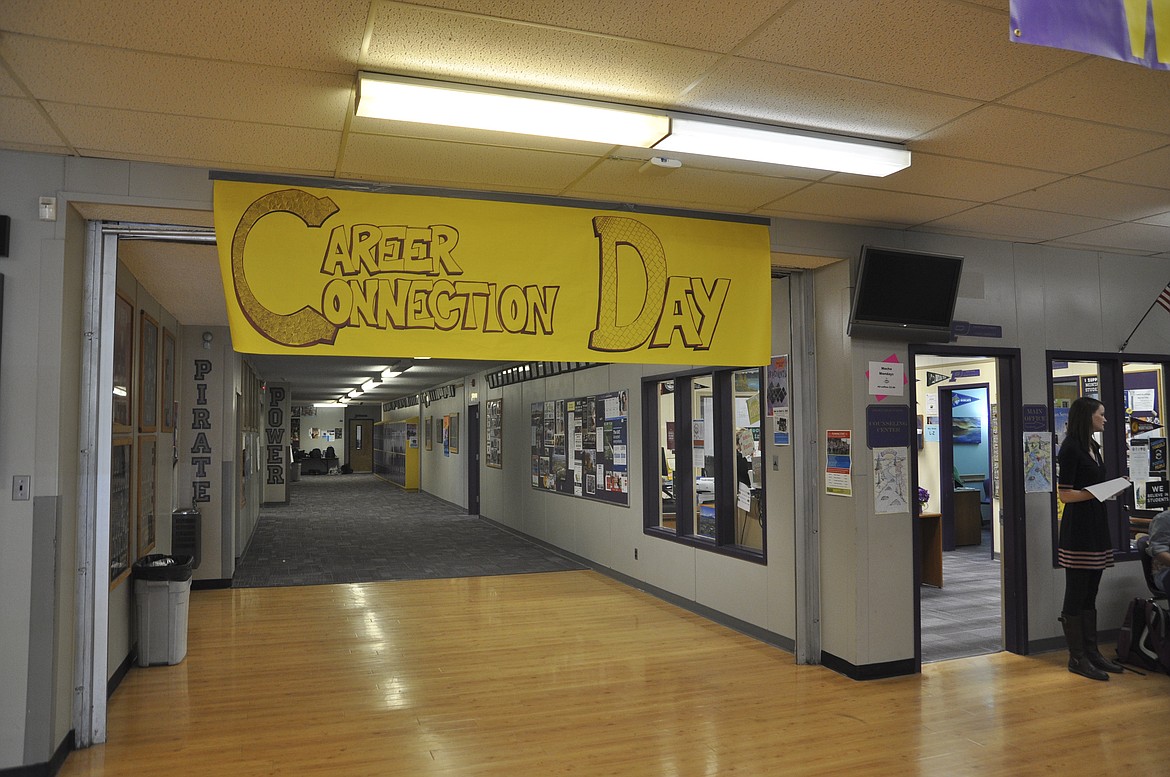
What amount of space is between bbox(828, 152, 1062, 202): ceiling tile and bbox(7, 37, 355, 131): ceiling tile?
2.55 m

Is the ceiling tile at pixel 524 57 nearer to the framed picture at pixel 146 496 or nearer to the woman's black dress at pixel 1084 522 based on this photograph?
the woman's black dress at pixel 1084 522

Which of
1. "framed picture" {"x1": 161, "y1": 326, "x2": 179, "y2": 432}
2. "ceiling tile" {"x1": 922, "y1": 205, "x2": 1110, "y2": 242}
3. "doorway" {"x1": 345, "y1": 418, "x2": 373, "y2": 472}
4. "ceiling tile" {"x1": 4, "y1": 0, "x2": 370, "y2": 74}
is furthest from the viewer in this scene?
"doorway" {"x1": 345, "y1": 418, "x2": 373, "y2": 472}

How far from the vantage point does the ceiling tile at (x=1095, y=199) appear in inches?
175

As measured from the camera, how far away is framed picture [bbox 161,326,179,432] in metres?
6.81

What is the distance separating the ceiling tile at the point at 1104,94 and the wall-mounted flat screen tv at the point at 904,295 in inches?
64.4

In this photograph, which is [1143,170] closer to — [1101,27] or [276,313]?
[1101,27]

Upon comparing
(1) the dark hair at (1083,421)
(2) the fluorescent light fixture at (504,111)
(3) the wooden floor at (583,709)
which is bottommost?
(3) the wooden floor at (583,709)

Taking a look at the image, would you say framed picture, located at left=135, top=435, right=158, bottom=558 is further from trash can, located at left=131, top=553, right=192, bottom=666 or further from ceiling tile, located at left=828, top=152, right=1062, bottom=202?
ceiling tile, located at left=828, top=152, right=1062, bottom=202

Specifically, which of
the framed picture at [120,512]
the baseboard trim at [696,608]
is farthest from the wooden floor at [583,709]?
the framed picture at [120,512]

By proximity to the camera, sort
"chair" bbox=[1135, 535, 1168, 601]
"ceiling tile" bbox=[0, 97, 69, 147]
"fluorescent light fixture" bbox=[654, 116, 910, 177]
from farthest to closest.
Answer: "chair" bbox=[1135, 535, 1168, 601] < "fluorescent light fixture" bbox=[654, 116, 910, 177] < "ceiling tile" bbox=[0, 97, 69, 147]

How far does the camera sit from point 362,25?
2641 millimetres

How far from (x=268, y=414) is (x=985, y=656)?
15.3 m

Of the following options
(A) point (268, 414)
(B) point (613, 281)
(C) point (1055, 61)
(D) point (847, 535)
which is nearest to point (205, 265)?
(B) point (613, 281)

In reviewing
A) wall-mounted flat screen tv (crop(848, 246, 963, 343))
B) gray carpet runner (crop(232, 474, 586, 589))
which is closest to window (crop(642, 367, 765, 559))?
wall-mounted flat screen tv (crop(848, 246, 963, 343))
